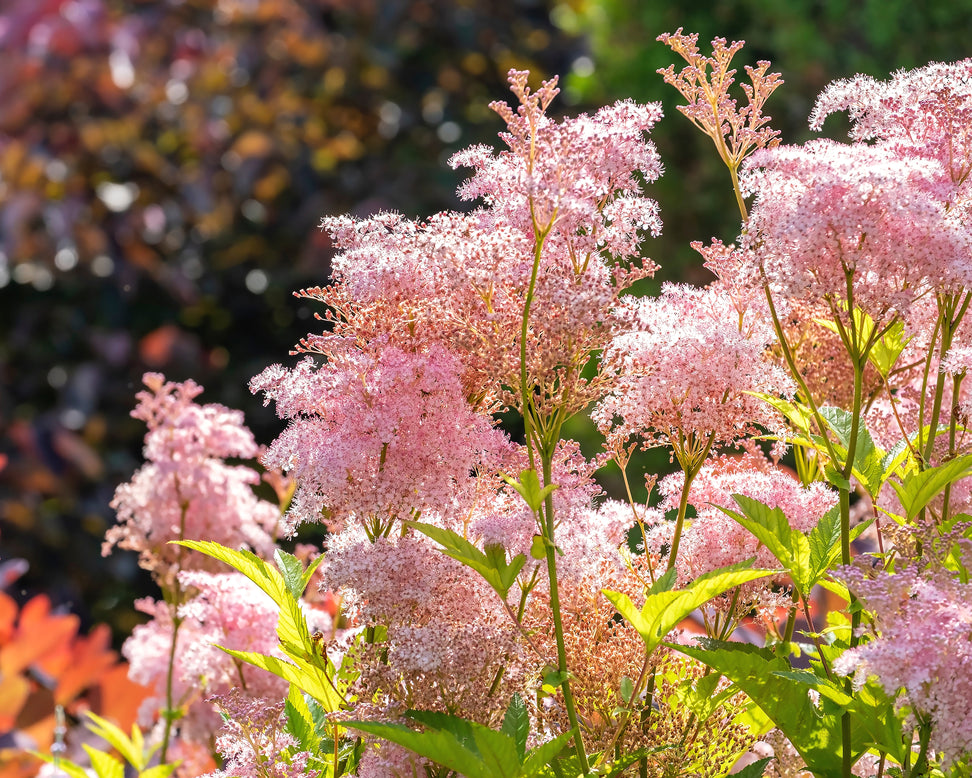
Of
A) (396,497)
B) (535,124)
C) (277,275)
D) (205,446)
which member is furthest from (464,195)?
(277,275)

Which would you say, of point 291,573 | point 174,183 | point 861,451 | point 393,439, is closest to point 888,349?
point 861,451

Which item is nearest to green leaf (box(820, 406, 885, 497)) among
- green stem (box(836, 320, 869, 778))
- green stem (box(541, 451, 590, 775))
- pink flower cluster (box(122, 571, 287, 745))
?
green stem (box(836, 320, 869, 778))

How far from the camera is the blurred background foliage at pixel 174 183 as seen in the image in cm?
219

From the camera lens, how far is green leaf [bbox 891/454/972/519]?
0.77 m

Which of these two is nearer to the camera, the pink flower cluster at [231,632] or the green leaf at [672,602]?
the green leaf at [672,602]

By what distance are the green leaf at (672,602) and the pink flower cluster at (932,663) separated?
10 cm

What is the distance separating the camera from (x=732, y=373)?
87 centimetres

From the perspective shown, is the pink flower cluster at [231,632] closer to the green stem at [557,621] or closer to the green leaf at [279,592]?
the green leaf at [279,592]

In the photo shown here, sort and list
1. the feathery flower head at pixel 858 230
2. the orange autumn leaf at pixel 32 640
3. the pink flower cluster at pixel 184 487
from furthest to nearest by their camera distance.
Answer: the orange autumn leaf at pixel 32 640 < the pink flower cluster at pixel 184 487 < the feathery flower head at pixel 858 230

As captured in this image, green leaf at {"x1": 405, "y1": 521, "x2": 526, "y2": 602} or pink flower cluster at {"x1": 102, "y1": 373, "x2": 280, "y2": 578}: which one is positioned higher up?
pink flower cluster at {"x1": 102, "y1": 373, "x2": 280, "y2": 578}

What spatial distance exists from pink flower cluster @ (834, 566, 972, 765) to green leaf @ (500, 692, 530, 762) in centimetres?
24

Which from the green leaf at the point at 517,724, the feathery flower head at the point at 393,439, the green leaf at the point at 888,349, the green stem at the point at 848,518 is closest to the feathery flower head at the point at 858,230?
the green stem at the point at 848,518

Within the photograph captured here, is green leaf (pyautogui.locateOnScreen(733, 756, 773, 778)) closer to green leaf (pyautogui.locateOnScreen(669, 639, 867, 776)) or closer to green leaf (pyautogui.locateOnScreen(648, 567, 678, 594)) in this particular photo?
green leaf (pyautogui.locateOnScreen(669, 639, 867, 776))

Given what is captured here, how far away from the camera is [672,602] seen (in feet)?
2.52
